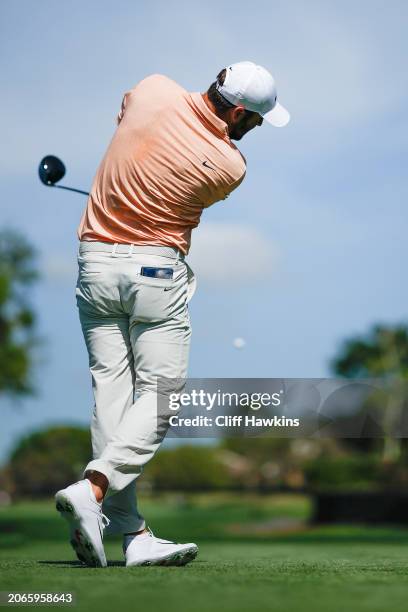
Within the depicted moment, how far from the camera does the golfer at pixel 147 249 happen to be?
4266 mm

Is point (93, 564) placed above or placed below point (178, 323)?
below

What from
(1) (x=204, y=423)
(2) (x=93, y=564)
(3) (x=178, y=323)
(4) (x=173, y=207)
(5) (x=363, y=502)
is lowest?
(5) (x=363, y=502)

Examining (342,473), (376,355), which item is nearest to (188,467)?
(376,355)

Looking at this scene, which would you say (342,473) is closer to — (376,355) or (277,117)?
(376,355)

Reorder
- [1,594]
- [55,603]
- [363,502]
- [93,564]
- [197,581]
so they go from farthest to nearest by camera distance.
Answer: [363,502] < [93,564] < [197,581] < [1,594] < [55,603]

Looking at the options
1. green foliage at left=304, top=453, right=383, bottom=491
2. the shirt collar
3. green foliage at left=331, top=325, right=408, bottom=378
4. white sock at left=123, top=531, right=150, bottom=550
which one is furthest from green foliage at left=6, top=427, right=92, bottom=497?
the shirt collar

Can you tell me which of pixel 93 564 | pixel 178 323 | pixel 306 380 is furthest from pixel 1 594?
pixel 306 380

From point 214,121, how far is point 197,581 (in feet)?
6.60

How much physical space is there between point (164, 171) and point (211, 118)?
314 millimetres

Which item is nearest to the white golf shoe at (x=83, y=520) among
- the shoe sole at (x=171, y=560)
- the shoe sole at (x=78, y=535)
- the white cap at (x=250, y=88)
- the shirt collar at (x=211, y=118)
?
the shoe sole at (x=78, y=535)

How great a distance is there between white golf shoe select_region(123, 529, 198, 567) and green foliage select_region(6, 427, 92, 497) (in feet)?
280

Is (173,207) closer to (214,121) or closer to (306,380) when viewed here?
(214,121)

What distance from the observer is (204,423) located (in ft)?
16.5

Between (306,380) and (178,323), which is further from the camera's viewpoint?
(306,380)
